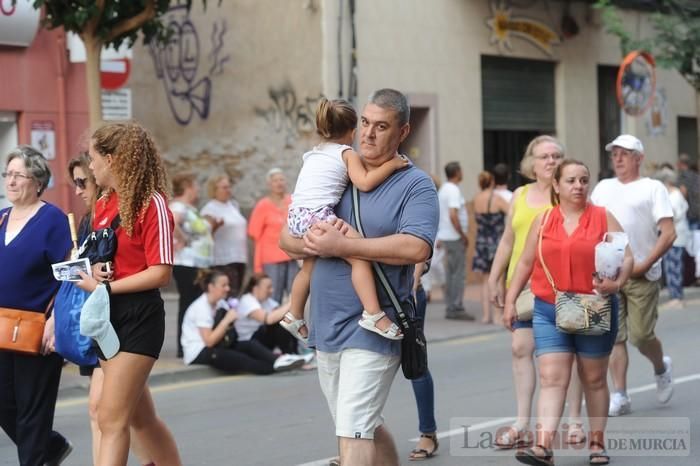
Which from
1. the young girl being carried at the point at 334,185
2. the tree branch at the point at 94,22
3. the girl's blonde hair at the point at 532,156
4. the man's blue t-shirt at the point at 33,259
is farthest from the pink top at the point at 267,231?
the young girl being carried at the point at 334,185

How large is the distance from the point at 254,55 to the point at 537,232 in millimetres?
12322

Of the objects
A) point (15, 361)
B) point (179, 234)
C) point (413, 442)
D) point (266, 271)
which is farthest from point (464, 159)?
point (15, 361)

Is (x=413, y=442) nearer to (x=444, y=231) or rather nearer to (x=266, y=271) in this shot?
(x=266, y=271)

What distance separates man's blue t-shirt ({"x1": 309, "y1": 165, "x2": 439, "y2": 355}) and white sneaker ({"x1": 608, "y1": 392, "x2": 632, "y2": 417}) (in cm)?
376

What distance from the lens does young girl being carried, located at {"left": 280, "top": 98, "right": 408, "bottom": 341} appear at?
5164mm

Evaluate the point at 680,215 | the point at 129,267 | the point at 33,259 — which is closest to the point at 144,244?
the point at 129,267

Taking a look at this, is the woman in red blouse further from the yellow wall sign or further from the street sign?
the yellow wall sign

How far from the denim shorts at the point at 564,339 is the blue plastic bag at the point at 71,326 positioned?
2.54 m

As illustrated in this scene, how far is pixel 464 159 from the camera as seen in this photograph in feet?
66.1

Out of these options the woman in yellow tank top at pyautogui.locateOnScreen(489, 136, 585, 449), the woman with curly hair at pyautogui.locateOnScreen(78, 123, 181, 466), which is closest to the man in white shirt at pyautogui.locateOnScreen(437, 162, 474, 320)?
the woman in yellow tank top at pyautogui.locateOnScreen(489, 136, 585, 449)

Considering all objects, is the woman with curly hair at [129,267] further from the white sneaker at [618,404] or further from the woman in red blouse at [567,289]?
the white sneaker at [618,404]

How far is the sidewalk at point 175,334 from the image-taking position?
36.7 feet

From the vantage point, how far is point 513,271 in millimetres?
7871

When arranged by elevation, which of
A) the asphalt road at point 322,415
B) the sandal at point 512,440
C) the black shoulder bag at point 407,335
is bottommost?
the asphalt road at point 322,415
